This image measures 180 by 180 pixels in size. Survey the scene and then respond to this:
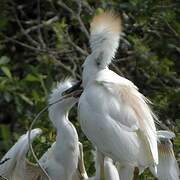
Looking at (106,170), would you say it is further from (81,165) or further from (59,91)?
(59,91)

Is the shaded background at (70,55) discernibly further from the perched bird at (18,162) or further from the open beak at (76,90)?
the open beak at (76,90)

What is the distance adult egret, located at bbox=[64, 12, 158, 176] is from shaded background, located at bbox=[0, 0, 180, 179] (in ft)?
2.49

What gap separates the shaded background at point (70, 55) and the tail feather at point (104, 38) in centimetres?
96

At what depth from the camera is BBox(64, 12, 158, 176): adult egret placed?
6230mm

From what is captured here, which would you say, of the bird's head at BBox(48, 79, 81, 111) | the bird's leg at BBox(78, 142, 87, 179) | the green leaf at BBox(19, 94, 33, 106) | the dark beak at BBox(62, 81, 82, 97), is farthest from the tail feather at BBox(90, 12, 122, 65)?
the green leaf at BBox(19, 94, 33, 106)

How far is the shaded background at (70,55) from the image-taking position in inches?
314

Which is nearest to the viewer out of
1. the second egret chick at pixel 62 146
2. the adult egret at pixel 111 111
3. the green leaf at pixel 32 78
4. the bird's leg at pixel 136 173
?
the adult egret at pixel 111 111

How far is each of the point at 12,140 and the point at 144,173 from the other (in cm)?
178

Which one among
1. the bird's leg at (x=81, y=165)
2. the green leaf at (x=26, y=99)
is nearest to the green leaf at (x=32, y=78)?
the green leaf at (x=26, y=99)

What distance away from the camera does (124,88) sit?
6363mm

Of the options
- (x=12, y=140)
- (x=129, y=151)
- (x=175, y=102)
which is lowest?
(x=12, y=140)

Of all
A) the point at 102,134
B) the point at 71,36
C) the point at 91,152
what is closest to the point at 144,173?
the point at 91,152

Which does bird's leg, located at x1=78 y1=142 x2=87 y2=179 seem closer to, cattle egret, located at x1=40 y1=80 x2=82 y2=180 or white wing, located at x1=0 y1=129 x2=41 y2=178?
cattle egret, located at x1=40 y1=80 x2=82 y2=180

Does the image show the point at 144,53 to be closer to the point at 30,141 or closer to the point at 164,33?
the point at 164,33
